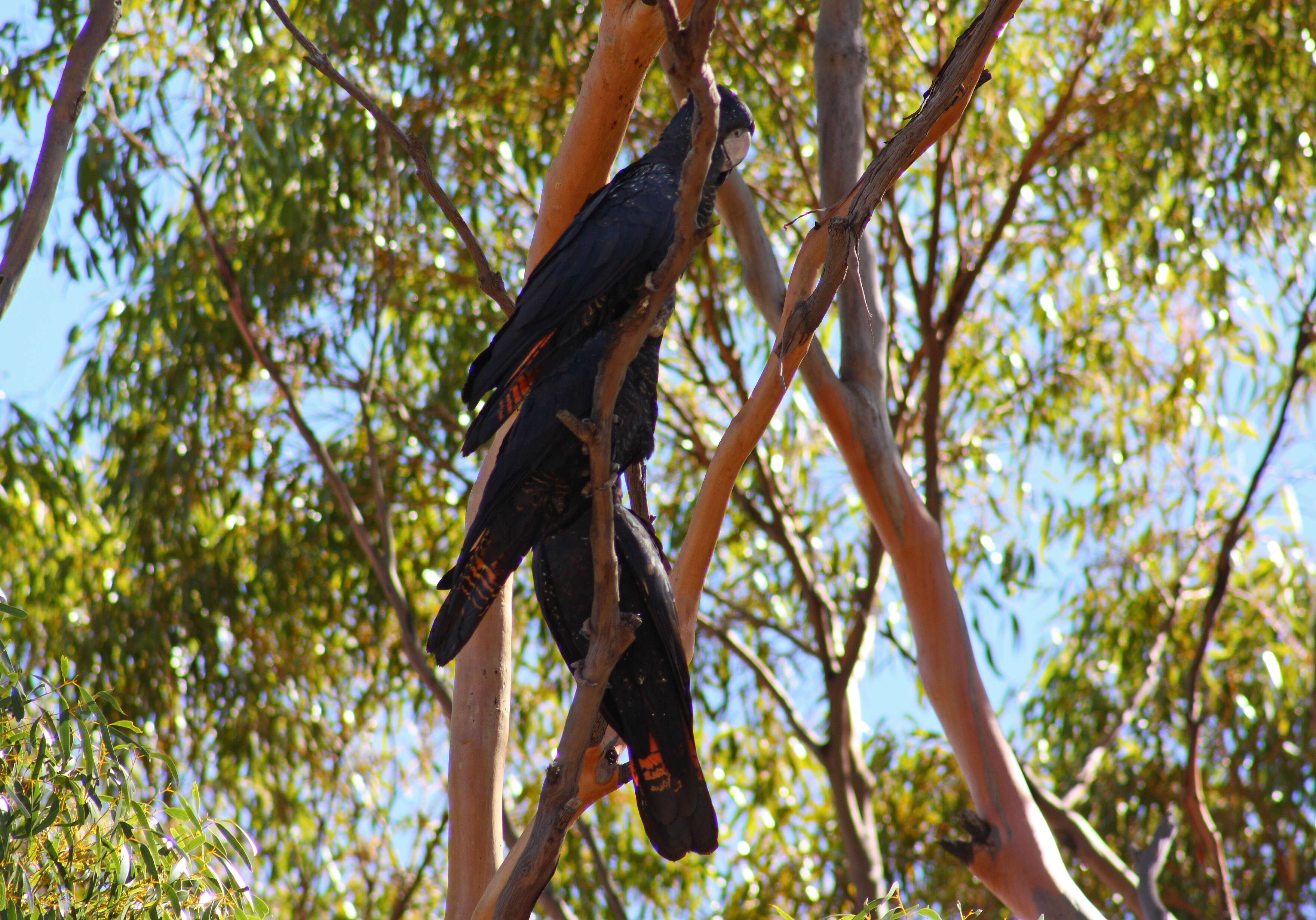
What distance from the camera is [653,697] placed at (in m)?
2.05

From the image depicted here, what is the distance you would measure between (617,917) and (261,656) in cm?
159

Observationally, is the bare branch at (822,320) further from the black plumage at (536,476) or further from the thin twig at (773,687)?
the thin twig at (773,687)

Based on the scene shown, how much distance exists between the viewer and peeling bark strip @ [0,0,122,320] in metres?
2.28

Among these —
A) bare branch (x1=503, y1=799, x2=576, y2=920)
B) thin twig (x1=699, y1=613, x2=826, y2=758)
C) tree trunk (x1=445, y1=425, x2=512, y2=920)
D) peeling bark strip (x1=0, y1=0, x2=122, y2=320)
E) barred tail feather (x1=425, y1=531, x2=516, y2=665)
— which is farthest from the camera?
thin twig (x1=699, y1=613, x2=826, y2=758)

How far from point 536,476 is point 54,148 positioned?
1202 millimetres

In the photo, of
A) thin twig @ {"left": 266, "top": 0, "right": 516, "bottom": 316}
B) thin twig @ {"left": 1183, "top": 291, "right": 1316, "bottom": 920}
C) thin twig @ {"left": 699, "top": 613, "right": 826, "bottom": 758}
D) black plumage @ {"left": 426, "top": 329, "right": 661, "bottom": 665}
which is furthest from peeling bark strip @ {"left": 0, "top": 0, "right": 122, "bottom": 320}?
thin twig @ {"left": 1183, "top": 291, "right": 1316, "bottom": 920}

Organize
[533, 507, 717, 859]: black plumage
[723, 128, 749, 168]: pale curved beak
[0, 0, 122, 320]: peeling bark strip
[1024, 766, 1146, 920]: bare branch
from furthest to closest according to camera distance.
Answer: [1024, 766, 1146, 920]: bare branch
[0, 0, 122, 320]: peeling bark strip
[723, 128, 749, 168]: pale curved beak
[533, 507, 717, 859]: black plumage

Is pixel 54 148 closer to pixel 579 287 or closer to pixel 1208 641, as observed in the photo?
pixel 579 287

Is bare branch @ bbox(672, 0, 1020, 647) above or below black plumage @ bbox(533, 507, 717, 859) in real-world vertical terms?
above

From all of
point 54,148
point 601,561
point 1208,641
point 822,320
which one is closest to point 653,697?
point 601,561

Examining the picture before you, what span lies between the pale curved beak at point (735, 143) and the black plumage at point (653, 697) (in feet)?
2.11

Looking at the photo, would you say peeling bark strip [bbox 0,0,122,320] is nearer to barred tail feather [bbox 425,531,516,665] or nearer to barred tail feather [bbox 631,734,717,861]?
barred tail feather [bbox 425,531,516,665]

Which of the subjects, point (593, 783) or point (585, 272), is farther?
point (593, 783)

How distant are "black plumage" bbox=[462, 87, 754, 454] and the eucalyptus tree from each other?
205 centimetres
